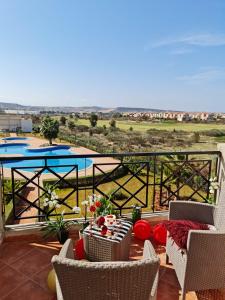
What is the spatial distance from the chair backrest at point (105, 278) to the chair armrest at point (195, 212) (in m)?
1.34

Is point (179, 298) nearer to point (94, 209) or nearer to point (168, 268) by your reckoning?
point (168, 268)

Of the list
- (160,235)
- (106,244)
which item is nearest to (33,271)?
(106,244)

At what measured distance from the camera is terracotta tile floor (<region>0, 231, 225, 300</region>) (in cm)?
201

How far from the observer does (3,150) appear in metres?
21.2

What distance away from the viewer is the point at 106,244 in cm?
214

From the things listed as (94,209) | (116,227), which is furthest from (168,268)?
(94,209)

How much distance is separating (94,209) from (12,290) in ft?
3.35

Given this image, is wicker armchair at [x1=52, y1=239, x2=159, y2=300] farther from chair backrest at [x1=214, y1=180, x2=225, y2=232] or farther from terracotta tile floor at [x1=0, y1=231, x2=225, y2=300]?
chair backrest at [x1=214, y1=180, x2=225, y2=232]

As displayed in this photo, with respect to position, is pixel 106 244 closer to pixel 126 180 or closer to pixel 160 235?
pixel 160 235

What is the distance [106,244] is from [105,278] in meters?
1.08

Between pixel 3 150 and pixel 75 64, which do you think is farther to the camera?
pixel 3 150

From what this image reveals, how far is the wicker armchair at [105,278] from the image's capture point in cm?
109

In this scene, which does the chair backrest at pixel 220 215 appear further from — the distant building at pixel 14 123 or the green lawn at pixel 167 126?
the distant building at pixel 14 123

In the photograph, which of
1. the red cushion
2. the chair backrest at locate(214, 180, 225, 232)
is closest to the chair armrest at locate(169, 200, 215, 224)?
the chair backrest at locate(214, 180, 225, 232)
